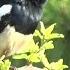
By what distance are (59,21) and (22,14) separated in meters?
0.86

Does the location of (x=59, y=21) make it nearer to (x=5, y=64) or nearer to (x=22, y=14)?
(x=22, y=14)

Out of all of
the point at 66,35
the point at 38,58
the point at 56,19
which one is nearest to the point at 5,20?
the point at 38,58

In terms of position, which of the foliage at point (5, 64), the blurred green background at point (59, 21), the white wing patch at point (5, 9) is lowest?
the foliage at point (5, 64)

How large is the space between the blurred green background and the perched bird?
0.47m

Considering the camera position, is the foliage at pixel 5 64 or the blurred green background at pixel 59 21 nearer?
the foliage at pixel 5 64

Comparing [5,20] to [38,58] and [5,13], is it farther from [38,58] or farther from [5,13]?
[38,58]

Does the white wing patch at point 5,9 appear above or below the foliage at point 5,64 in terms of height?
above

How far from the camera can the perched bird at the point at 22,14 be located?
1.33 metres

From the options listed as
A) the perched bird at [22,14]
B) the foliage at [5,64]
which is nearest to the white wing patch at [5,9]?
the perched bird at [22,14]

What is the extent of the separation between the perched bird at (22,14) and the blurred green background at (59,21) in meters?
0.47

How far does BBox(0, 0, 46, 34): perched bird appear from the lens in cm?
133

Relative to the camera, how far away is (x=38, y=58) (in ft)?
4.48

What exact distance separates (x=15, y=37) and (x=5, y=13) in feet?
0.25

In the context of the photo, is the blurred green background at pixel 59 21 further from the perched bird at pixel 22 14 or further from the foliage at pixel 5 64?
→ the foliage at pixel 5 64
